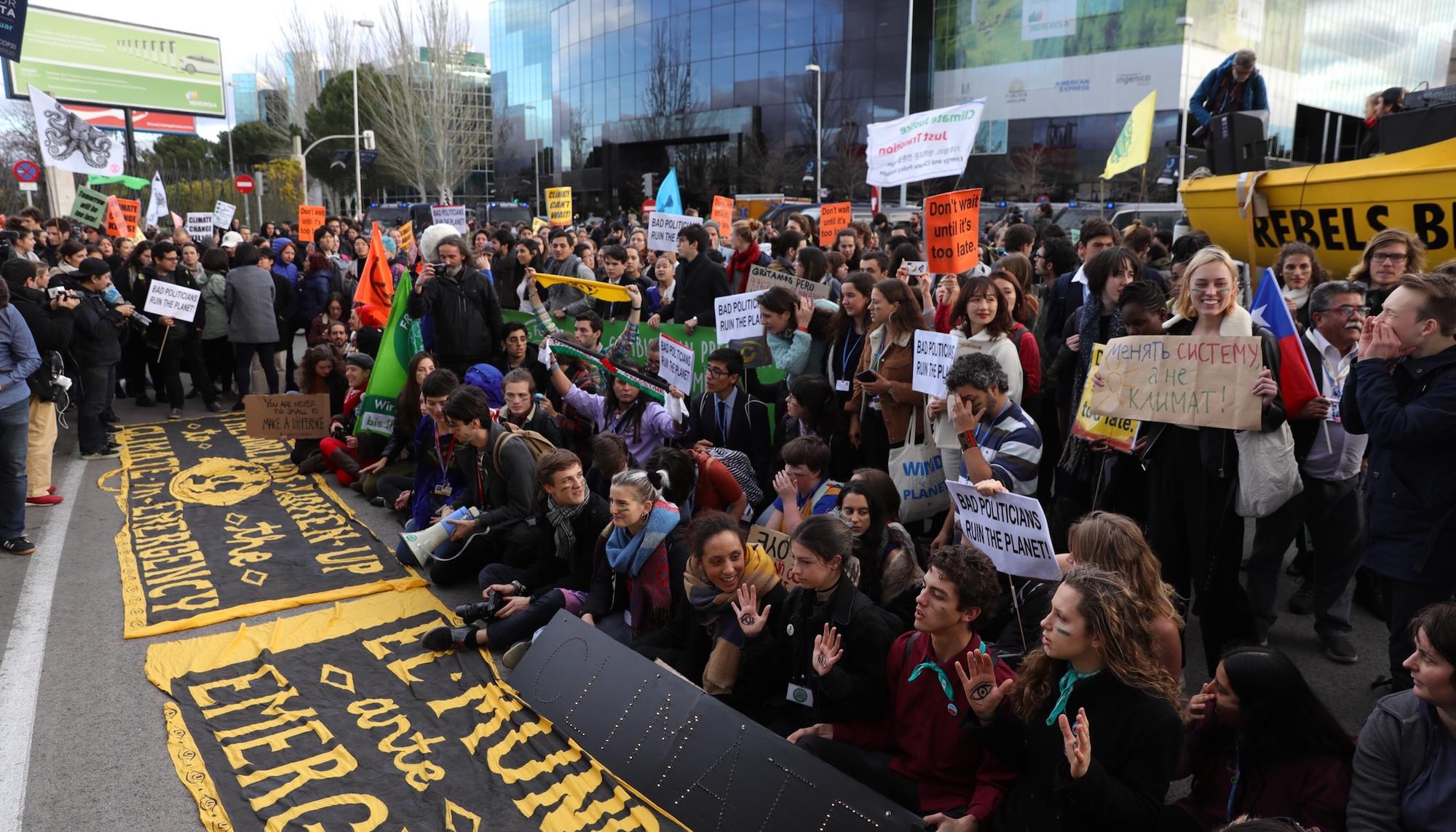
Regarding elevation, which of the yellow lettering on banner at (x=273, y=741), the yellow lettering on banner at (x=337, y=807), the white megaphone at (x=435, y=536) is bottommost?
the yellow lettering on banner at (x=337, y=807)

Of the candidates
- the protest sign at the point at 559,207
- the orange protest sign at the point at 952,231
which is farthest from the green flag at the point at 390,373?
the protest sign at the point at 559,207

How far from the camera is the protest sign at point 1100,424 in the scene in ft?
15.5

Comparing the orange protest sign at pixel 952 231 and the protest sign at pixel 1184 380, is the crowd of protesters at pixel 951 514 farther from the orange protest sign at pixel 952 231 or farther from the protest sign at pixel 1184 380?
the orange protest sign at pixel 952 231

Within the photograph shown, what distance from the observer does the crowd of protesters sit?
3023 millimetres

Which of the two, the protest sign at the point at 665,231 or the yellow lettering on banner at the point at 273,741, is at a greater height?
the protest sign at the point at 665,231

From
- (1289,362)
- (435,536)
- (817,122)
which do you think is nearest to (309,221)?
(435,536)

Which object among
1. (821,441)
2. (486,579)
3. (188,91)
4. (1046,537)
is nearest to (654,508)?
(821,441)

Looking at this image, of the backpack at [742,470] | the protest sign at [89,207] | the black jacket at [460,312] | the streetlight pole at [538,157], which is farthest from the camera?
the streetlight pole at [538,157]

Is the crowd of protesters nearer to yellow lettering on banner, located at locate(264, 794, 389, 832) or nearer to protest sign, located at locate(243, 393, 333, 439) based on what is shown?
protest sign, located at locate(243, 393, 333, 439)

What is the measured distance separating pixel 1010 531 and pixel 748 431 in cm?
288

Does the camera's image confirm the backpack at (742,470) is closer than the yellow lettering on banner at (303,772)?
No

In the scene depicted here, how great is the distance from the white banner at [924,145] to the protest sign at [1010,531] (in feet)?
22.3

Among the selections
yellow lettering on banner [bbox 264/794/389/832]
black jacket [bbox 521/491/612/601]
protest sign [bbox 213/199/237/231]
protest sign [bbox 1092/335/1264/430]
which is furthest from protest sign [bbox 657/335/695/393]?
protest sign [bbox 213/199/237/231]

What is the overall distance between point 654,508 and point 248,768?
7.29 ft
